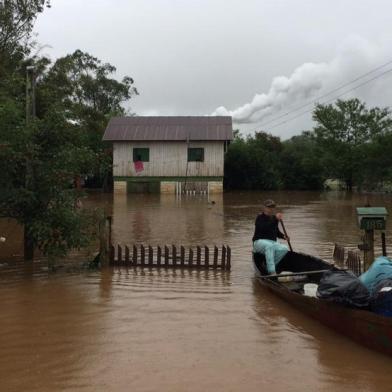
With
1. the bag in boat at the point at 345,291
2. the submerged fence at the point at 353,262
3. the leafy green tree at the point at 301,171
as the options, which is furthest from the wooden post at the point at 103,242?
the leafy green tree at the point at 301,171

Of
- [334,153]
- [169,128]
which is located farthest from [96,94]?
[334,153]

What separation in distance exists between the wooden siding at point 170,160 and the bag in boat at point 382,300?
34.4m

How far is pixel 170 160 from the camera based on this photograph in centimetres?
4031

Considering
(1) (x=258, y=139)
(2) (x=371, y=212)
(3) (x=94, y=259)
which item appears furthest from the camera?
(1) (x=258, y=139)

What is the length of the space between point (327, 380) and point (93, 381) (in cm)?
232

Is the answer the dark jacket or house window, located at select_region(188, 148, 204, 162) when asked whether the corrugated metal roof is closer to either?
house window, located at select_region(188, 148, 204, 162)

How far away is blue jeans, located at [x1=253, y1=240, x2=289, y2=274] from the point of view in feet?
29.8

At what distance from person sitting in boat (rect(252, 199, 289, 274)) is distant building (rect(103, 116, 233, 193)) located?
30026 millimetres

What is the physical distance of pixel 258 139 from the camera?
56125 mm

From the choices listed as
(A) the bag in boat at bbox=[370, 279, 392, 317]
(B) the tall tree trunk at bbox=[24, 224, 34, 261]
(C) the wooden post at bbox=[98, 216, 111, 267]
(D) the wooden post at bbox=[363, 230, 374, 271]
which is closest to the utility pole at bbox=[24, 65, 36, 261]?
(B) the tall tree trunk at bbox=[24, 224, 34, 261]

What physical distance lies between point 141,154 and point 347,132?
22.2m

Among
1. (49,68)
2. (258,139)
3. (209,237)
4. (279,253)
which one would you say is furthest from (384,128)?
(279,253)

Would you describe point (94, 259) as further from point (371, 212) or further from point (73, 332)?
point (371, 212)

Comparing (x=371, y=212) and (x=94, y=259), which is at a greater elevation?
(x=371, y=212)
